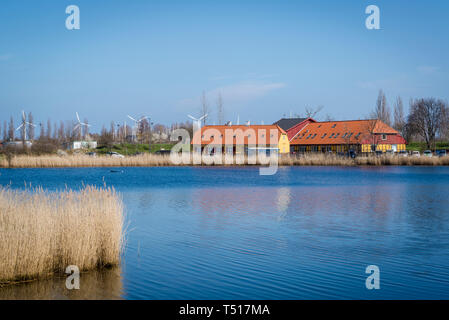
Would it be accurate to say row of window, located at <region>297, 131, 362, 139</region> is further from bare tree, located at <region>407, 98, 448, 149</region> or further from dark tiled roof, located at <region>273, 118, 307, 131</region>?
bare tree, located at <region>407, 98, 448, 149</region>

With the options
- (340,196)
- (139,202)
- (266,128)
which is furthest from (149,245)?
(266,128)

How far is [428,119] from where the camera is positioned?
81.1m

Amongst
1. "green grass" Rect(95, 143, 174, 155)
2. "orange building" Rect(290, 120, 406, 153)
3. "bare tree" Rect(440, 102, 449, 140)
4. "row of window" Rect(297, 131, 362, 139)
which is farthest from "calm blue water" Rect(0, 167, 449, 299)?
"bare tree" Rect(440, 102, 449, 140)

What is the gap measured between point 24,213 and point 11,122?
4143 inches

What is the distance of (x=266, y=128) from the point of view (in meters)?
75.2

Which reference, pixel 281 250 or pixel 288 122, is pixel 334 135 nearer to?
pixel 288 122

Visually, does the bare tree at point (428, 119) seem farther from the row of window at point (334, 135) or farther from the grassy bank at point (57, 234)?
the grassy bank at point (57, 234)

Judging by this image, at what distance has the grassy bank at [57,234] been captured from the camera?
25.6 ft

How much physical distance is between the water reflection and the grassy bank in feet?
0.90

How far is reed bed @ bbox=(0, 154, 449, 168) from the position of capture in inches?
1818

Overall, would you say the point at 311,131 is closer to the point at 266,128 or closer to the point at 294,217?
the point at 266,128

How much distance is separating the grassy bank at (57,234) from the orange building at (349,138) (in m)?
58.2
